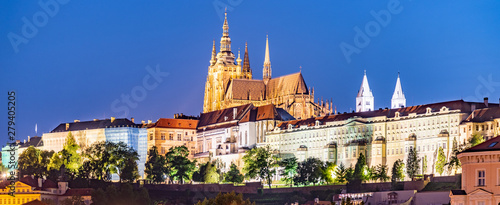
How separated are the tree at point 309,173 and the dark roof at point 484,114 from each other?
20.0 metres

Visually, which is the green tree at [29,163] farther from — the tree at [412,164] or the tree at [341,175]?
the tree at [412,164]

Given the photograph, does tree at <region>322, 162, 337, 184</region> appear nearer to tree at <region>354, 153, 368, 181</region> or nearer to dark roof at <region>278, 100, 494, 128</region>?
tree at <region>354, 153, 368, 181</region>

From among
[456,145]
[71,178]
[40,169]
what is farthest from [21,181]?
[456,145]

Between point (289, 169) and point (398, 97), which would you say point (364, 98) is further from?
point (289, 169)

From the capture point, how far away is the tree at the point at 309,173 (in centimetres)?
14625

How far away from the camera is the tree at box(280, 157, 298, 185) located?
513 feet

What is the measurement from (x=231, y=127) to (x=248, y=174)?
28.3 meters

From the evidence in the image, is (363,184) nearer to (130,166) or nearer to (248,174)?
(248,174)

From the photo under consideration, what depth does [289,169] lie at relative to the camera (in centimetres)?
15850

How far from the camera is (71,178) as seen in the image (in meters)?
156

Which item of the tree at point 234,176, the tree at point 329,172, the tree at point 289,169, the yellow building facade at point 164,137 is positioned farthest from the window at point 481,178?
the yellow building facade at point 164,137

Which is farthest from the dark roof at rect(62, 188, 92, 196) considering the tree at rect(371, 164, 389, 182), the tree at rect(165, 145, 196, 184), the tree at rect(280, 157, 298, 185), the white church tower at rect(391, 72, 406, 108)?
the white church tower at rect(391, 72, 406, 108)

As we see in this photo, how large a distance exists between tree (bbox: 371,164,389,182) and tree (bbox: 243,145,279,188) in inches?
601

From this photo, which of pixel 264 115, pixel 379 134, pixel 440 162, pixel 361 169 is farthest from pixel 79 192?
pixel 264 115
